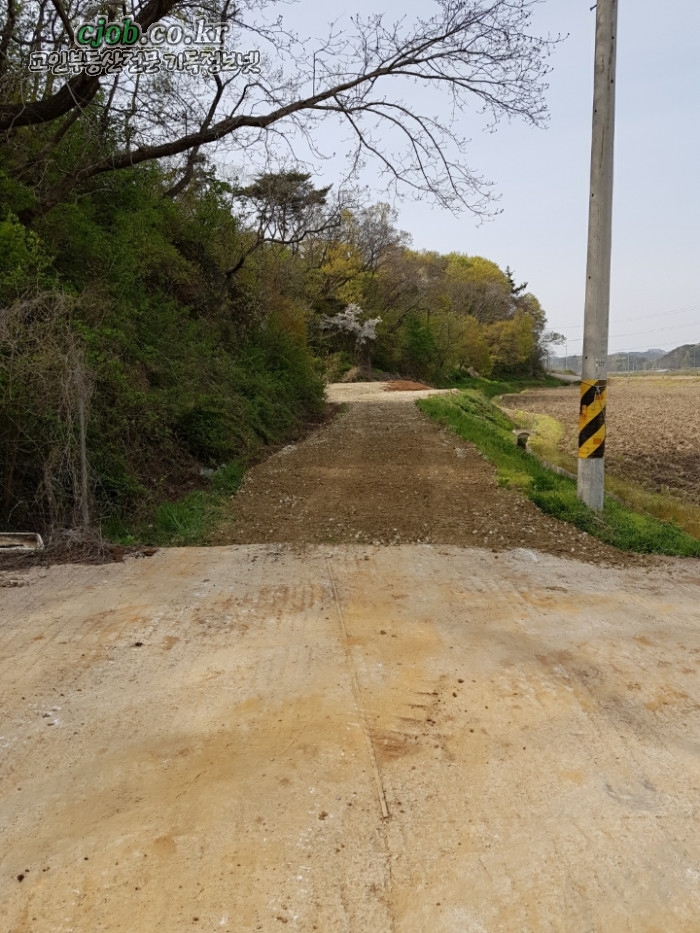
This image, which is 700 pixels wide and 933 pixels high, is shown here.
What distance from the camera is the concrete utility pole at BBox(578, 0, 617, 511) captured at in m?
6.67

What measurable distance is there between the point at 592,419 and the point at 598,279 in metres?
1.51

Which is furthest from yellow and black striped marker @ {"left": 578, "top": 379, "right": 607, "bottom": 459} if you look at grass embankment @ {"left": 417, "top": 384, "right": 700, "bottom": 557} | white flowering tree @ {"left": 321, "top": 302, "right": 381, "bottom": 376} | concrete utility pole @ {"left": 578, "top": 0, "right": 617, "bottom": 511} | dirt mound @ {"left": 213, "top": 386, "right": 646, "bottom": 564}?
white flowering tree @ {"left": 321, "top": 302, "right": 381, "bottom": 376}

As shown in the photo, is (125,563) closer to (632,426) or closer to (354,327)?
(632,426)

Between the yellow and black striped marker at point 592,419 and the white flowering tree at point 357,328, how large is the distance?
29757mm

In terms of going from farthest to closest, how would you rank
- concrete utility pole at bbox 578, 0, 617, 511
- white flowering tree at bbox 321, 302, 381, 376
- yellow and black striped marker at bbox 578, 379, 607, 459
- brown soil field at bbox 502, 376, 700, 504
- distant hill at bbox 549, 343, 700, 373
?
distant hill at bbox 549, 343, 700, 373 → white flowering tree at bbox 321, 302, 381, 376 → brown soil field at bbox 502, 376, 700, 504 → yellow and black striped marker at bbox 578, 379, 607, 459 → concrete utility pole at bbox 578, 0, 617, 511

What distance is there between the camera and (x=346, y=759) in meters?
2.70

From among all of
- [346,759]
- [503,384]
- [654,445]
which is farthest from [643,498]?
[503,384]

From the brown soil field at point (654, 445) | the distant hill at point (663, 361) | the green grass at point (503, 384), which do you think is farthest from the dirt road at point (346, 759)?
the distant hill at point (663, 361)

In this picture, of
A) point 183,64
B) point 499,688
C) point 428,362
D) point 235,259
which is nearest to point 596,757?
point 499,688

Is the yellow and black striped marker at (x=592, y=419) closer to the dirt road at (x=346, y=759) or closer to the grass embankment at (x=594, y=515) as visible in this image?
the grass embankment at (x=594, y=515)

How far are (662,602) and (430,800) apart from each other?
118 inches

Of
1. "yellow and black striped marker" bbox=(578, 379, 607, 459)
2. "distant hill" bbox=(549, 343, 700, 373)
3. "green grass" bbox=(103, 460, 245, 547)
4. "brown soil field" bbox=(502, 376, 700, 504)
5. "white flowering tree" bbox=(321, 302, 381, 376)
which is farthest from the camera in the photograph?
"distant hill" bbox=(549, 343, 700, 373)

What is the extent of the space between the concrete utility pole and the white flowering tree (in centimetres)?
2935

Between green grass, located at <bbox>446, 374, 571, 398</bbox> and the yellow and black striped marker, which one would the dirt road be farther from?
green grass, located at <bbox>446, 374, 571, 398</bbox>
